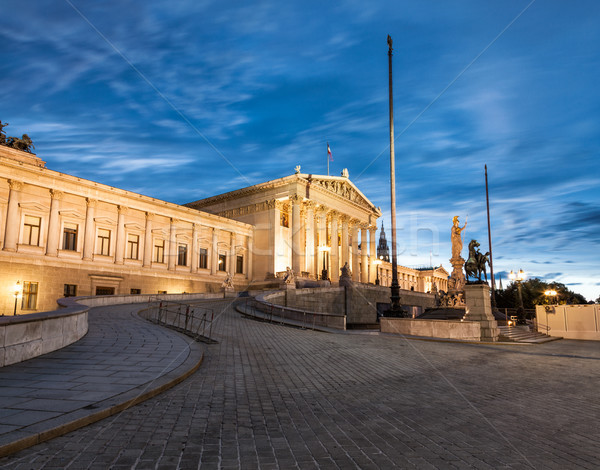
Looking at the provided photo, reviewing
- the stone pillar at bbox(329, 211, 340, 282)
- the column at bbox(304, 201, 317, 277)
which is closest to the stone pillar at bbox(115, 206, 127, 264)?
the column at bbox(304, 201, 317, 277)

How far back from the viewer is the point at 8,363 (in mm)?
8281

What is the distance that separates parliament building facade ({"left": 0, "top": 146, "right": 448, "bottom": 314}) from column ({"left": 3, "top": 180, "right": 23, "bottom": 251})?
0.07m

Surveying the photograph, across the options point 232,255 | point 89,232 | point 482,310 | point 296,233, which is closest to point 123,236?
point 89,232

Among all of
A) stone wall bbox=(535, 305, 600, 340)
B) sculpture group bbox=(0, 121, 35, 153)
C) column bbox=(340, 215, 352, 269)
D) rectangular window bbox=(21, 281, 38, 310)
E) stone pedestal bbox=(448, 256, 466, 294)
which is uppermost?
sculpture group bbox=(0, 121, 35, 153)

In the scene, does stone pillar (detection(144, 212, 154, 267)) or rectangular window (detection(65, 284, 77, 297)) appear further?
stone pillar (detection(144, 212, 154, 267))

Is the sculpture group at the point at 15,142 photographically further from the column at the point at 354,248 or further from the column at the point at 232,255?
the column at the point at 354,248

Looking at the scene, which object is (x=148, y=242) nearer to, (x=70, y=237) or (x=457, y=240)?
(x=70, y=237)

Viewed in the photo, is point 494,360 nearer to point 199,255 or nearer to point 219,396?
point 219,396

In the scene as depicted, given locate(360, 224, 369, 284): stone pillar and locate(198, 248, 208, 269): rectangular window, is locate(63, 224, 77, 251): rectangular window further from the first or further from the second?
locate(360, 224, 369, 284): stone pillar

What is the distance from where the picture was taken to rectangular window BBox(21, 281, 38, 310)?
1267 inches

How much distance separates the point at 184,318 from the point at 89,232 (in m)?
20.3

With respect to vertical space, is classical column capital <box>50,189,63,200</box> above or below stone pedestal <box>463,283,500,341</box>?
above

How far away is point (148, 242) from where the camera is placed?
1686 inches

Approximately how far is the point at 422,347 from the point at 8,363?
13.2 m
